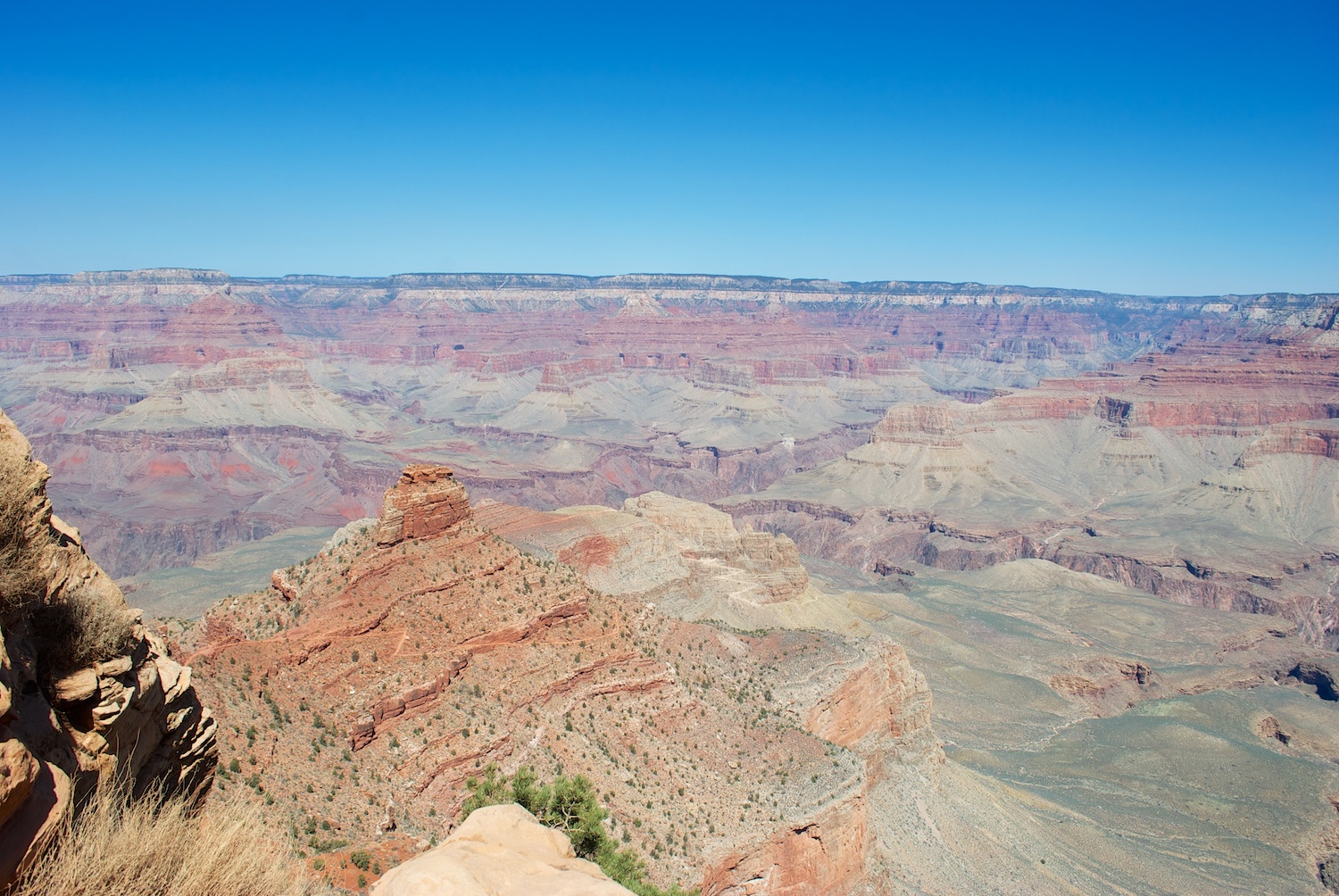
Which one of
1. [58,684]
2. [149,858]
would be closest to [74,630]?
[58,684]

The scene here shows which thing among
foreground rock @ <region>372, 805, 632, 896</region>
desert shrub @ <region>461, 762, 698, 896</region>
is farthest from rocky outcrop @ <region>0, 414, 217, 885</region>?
desert shrub @ <region>461, 762, 698, 896</region>

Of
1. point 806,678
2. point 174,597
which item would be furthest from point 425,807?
point 174,597

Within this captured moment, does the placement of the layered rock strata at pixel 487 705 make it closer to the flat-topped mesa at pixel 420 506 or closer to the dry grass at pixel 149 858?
the flat-topped mesa at pixel 420 506

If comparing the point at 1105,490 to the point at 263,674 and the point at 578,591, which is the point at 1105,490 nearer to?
the point at 578,591

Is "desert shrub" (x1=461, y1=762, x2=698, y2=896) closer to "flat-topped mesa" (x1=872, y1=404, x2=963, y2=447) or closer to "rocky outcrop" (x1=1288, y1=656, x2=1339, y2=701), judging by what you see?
"rocky outcrop" (x1=1288, y1=656, x2=1339, y2=701)

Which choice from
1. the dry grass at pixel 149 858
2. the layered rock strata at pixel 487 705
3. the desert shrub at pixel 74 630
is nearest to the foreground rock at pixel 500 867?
the dry grass at pixel 149 858

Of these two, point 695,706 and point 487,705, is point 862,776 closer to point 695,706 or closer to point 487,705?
point 695,706
